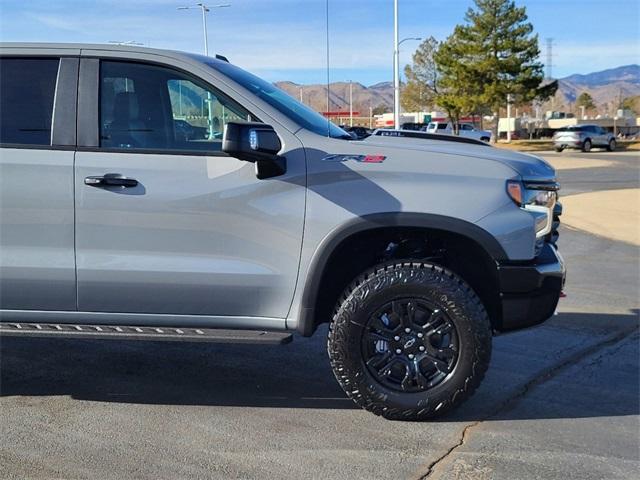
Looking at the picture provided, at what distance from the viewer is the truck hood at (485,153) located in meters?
4.11

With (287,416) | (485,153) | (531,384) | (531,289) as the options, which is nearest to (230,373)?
(287,416)

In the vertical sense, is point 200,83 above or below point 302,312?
above

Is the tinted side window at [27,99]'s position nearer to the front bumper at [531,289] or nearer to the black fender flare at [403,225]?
the black fender flare at [403,225]

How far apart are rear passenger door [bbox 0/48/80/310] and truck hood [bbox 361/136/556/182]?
177cm

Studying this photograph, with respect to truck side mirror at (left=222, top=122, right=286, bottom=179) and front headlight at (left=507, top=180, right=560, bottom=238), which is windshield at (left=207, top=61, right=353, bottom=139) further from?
front headlight at (left=507, top=180, right=560, bottom=238)

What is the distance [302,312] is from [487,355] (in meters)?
1.07

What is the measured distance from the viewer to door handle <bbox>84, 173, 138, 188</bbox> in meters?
4.07

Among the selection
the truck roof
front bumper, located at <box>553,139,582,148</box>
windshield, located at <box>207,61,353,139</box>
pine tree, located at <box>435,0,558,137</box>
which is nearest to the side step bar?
windshield, located at <box>207,61,353,139</box>

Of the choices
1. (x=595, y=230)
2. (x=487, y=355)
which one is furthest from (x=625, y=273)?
(x=487, y=355)

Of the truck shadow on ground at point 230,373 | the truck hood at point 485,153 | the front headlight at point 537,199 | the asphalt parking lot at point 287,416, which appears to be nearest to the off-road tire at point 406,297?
the asphalt parking lot at point 287,416

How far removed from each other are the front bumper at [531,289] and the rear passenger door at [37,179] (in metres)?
2.49

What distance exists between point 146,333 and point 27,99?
157 cm

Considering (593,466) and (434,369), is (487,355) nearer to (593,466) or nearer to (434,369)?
(434,369)

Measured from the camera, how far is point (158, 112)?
4266 millimetres
